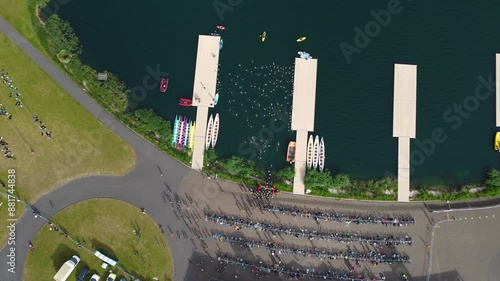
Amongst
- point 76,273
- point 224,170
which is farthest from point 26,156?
point 224,170

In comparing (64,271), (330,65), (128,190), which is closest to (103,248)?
(64,271)

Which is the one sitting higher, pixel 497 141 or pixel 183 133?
pixel 497 141

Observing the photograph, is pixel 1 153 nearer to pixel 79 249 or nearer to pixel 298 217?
pixel 79 249

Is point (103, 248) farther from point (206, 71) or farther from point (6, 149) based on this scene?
point (206, 71)

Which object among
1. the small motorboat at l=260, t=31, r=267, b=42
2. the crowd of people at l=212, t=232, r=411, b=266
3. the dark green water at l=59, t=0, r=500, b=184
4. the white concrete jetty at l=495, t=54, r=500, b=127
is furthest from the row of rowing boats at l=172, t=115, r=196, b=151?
the white concrete jetty at l=495, t=54, r=500, b=127

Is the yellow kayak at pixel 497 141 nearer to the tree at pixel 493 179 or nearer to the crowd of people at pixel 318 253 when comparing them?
the tree at pixel 493 179

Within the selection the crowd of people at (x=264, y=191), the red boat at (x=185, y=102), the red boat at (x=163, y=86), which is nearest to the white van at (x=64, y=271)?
the crowd of people at (x=264, y=191)
